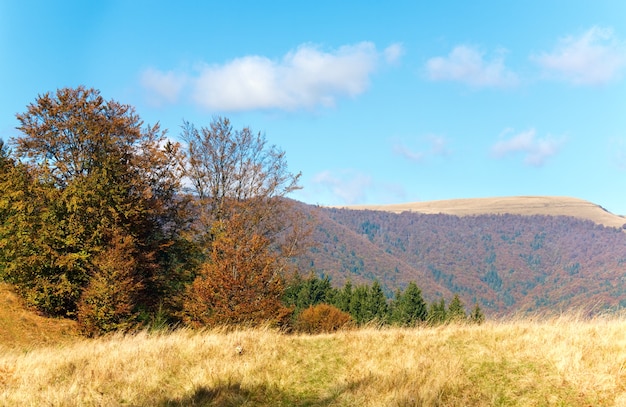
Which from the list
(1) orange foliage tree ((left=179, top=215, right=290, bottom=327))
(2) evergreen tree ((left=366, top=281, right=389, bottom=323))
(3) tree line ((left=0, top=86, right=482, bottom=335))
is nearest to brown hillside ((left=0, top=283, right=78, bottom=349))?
(3) tree line ((left=0, top=86, right=482, bottom=335))

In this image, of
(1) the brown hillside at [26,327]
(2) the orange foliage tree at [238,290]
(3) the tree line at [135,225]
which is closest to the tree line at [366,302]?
(3) the tree line at [135,225]

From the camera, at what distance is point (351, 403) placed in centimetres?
675

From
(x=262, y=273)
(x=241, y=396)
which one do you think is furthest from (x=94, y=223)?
(x=241, y=396)

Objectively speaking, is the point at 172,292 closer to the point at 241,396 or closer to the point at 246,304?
the point at 246,304

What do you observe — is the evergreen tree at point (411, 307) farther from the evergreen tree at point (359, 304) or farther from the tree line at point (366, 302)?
the evergreen tree at point (359, 304)

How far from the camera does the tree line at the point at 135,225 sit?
68.8 ft

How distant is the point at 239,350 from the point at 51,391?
3328mm

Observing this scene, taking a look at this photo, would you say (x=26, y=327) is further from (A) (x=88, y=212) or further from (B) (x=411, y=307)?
(B) (x=411, y=307)

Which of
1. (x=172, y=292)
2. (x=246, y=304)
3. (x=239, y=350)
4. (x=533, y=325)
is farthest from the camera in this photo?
(x=172, y=292)

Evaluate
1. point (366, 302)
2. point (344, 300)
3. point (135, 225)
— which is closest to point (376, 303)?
point (366, 302)

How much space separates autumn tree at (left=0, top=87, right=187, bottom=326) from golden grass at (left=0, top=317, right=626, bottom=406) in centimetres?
1362

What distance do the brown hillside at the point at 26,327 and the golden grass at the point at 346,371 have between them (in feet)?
42.3

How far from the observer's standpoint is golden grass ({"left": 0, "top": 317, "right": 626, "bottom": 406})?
6.77m

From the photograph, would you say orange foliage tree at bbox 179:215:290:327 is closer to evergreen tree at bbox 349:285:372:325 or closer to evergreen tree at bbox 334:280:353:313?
evergreen tree at bbox 349:285:372:325
